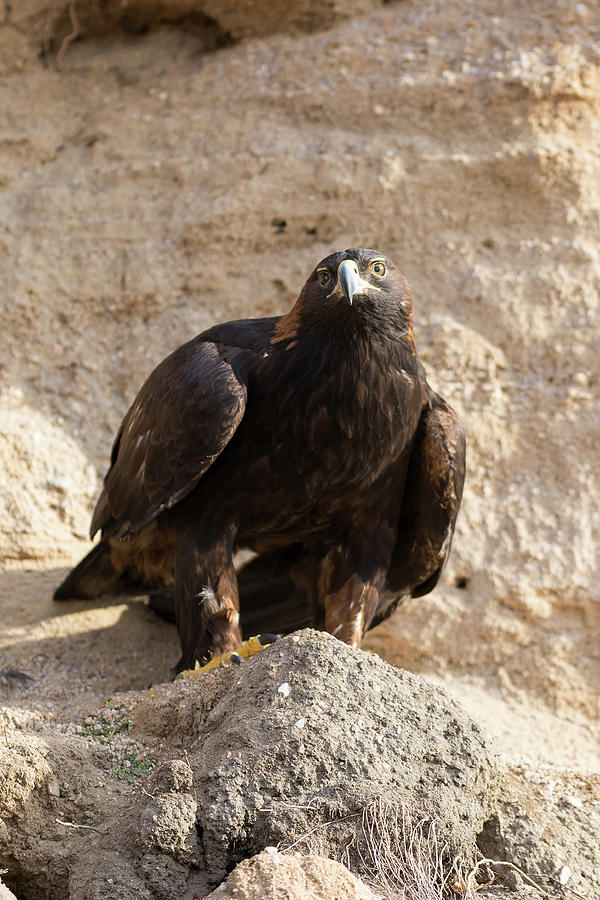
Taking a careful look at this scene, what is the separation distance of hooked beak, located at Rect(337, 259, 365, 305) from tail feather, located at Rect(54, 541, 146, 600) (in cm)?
230

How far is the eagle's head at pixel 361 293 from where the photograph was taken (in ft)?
14.5

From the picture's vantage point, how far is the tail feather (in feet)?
19.1

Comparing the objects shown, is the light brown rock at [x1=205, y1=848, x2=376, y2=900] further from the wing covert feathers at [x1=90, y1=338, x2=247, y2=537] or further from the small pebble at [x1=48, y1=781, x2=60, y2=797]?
the wing covert feathers at [x1=90, y1=338, x2=247, y2=537]

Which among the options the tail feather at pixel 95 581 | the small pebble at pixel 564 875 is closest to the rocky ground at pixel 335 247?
the tail feather at pixel 95 581

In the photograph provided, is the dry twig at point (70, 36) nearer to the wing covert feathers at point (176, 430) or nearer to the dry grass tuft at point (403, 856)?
the wing covert feathers at point (176, 430)

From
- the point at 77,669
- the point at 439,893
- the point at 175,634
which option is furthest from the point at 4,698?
the point at 439,893

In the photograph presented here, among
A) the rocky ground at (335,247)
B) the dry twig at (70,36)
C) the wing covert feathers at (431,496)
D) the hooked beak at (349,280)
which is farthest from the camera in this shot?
the dry twig at (70,36)

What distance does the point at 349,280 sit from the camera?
14.1 feet

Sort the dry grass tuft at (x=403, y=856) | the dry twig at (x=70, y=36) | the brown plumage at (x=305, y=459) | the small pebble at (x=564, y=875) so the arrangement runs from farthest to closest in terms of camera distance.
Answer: the dry twig at (x=70, y=36) → the brown plumage at (x=305, y=459) → the small pebble at (x=564, y=875) → the dry grass tuft at (x=403, y=856)

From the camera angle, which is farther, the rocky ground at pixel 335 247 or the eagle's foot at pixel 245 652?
the rocky ground at pixel 335 247

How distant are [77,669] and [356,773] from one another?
2.91 metres

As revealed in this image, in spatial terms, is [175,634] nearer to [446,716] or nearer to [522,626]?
[522,626]

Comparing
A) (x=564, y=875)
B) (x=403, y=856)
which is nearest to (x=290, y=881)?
(x=403, y=856)

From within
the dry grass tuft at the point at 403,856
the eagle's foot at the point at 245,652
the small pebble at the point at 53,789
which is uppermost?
the dry grass tuft at the point at 403,856
